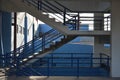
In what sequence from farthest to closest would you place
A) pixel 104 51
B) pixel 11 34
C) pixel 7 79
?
pixel 104 51, pixel 11 34, pixel 7 79

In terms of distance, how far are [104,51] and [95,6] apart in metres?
2.91

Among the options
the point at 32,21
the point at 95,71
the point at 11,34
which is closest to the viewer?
the point at 95,71

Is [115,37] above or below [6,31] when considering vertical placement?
below

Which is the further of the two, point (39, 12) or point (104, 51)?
point (104, 51)

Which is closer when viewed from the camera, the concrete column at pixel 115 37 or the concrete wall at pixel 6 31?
the concrete column at pixel 115 37

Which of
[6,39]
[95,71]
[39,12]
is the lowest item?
[95,71]

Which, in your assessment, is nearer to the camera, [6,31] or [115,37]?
[115,37]

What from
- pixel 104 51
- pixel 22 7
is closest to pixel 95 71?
pixel 104 51

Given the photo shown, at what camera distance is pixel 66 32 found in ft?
46.6

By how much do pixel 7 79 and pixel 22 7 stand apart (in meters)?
3.28

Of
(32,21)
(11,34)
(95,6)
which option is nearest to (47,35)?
(11,34)

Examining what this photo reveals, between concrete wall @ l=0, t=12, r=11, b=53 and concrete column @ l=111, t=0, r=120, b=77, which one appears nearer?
concrete column @ l=111, t=0, r=120, b=77

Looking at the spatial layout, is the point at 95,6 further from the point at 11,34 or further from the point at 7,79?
the point at 7,79

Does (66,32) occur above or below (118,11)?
below
